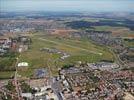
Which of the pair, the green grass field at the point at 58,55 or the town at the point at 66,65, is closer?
the town at the point at 66,65

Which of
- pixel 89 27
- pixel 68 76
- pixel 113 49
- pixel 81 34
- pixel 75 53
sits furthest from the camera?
pixel 89 27

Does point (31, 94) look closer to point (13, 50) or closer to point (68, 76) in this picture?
point (68, 76)

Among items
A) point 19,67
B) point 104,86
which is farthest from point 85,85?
point 19,67

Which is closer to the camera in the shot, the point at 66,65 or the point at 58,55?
the point at 66,65

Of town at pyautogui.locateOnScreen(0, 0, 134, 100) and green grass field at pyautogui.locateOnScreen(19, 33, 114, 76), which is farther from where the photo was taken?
green grass field at pyautogui.locateOnScreen(19, 33, 114, 76)

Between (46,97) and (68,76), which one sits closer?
(46,97)

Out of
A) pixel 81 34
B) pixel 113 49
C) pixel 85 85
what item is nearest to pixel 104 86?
pixel 85 85

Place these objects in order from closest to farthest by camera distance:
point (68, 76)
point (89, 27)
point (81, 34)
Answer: point (68, 76), point (81, 34), point (89, 27)
